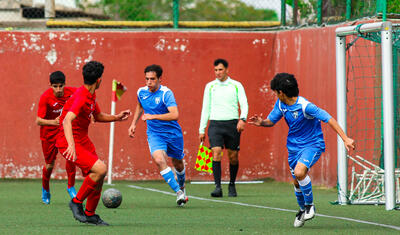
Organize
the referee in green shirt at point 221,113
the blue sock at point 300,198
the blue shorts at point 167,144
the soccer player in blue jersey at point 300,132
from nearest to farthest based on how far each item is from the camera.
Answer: the soccer player in blue jersey at point 300,132, the blue sock at point 300,198, the blue shorts at point 167,144, the referee in green shirt at point 221,113

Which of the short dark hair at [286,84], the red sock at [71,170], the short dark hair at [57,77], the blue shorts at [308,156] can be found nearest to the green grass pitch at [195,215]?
the red sock at [71,170]

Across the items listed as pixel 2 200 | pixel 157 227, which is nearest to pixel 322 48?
pixel 2 200

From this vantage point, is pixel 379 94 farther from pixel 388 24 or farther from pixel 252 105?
pixel 252 105

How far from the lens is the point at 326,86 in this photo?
49.6ft

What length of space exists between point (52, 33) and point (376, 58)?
6927 millimetres

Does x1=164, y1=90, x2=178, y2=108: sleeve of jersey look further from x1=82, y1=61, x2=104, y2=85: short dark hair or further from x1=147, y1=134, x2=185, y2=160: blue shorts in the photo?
x1=82, y1=61, x2=104, y2=85: short dark hair

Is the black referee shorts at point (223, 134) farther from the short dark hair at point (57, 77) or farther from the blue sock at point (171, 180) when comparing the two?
the short dark hair at point (57, 77)

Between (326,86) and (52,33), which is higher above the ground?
(52,33)

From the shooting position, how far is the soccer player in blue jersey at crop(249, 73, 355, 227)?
29.8 ft

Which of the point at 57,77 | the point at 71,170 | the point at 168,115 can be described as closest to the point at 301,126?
the point at 168,115

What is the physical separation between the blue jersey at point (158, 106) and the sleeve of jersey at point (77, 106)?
9.98 feet

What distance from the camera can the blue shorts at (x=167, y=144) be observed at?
468 inches

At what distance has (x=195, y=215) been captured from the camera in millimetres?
10305

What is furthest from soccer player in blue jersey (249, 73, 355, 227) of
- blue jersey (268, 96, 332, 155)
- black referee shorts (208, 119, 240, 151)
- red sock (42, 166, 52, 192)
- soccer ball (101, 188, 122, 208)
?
black referee shorts (208, 119, 240, 151)
